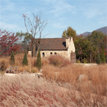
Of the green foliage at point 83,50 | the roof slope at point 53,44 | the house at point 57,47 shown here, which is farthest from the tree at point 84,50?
the roof slope at point 53,44

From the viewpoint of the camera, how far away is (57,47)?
24.0 meters

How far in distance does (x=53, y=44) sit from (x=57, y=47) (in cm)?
124

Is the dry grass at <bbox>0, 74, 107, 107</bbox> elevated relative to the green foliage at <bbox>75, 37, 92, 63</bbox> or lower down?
lower down

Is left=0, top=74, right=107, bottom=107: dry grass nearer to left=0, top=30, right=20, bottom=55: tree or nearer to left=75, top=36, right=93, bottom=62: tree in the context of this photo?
left=0, top=30, right=20, bottom=55: tree

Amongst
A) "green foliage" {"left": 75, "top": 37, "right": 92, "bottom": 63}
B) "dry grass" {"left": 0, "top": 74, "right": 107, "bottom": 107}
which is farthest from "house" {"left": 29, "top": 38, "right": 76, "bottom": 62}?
"dry grass" {"left": 0, "top": 74, "right": 107, "bottom": 107}

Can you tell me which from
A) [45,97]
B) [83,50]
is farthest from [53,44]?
[45,97]

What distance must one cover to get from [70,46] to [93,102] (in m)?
21.8

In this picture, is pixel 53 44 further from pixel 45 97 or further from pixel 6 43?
pixel 45 97

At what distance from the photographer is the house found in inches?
923

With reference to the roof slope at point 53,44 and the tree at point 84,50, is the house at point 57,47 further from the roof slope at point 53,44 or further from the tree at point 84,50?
the tree at point 84,50

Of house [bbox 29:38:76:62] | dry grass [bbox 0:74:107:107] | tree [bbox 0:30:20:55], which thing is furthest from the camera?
house [bbox 29:38:76:62]

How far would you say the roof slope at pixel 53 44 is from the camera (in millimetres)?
24047

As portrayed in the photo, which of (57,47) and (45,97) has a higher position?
(57,47)

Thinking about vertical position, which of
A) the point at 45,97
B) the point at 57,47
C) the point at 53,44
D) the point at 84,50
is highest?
the point at 53,44
